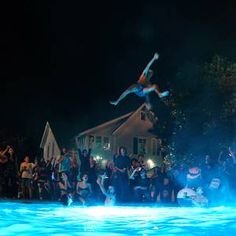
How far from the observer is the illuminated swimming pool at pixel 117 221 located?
7.39 m

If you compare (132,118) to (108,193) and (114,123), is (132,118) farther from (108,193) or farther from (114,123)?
(108,193)

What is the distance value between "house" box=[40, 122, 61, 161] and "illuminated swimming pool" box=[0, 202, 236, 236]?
36550 mm

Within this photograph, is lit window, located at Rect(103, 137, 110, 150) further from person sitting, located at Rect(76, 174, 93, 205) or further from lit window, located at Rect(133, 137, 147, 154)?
person sitting, located at Rect(76, 174, 93, 205)

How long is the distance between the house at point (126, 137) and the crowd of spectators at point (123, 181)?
25689mm

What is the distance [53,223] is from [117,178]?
5217mm

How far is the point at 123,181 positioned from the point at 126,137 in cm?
2829

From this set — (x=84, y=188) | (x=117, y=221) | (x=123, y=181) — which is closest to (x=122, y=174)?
(x=123, y=181)

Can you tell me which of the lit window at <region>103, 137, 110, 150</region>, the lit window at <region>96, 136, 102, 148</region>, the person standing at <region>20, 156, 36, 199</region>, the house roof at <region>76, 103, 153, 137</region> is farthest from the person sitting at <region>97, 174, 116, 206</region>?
the lit window at <region>103, 137, 110, 150</region>

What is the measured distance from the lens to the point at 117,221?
8.84 metres

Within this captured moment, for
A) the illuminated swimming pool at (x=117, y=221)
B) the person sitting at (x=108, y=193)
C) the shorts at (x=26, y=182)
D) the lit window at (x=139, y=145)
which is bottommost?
the illuminated swimming pool at (x=117, y=221)

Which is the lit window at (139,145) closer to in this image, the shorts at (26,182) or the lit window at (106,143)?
the lit window at (106,143)

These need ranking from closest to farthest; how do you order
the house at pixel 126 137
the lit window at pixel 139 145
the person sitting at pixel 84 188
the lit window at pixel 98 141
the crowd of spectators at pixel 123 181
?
the crowd of spectators at pixel 123 181 → the person sitting at pixel 84 188 → the house at pixel 126 137 → the lit window at pixel 98 141 → the lit window at pixel 139 145

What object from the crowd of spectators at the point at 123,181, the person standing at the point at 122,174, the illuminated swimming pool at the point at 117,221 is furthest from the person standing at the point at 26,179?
the person standing at the point at 122,174

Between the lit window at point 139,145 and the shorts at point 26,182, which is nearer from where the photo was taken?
the shorts at point 26,182
